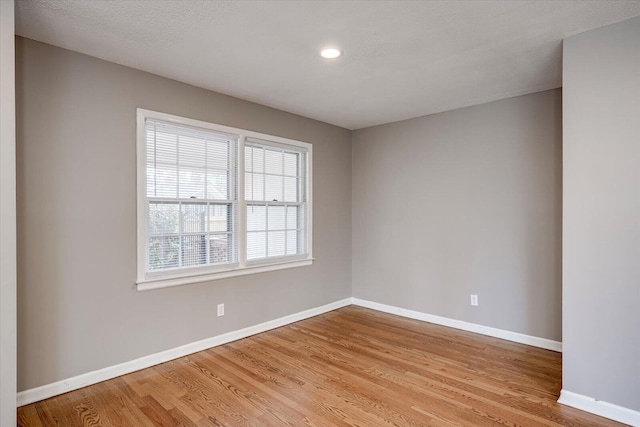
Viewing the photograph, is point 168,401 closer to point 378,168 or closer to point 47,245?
point 47,245

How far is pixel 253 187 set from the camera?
390cm

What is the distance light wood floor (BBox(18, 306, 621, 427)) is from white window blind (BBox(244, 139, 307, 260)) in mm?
1060

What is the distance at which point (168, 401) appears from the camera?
2.46 meters

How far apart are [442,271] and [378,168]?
157 centimetres

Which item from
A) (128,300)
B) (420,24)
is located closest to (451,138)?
(420,24)

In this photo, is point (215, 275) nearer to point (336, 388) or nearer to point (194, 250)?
point (194, 250)

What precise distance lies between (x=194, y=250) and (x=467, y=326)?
303cm

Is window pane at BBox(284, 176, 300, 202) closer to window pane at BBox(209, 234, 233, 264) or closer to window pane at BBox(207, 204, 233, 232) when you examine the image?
window pane at BBox(207, 204, 233, 232)

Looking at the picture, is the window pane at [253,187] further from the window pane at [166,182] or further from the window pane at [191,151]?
the window pane at [166,182]

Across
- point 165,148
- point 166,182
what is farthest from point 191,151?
point 166,182

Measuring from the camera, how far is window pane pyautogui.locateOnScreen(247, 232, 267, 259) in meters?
3.85

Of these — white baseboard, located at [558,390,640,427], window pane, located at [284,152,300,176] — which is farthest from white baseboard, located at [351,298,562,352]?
window pane, located at [284,152,300,176]

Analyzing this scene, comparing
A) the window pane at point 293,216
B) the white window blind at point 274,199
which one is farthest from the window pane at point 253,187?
the window pane at point 293,216

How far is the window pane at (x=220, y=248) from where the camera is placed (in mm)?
3514
